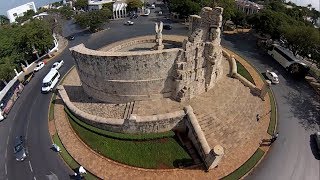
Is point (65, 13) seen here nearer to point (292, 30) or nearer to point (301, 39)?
point (292, 30)

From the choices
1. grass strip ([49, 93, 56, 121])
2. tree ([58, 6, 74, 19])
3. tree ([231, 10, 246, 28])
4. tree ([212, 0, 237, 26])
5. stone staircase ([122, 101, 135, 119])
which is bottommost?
grass strip ([49, 93, 56, 121])

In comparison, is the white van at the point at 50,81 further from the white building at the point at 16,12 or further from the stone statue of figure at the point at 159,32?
the white building at the point at 16,12

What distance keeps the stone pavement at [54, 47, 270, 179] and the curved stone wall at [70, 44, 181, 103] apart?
6.37m

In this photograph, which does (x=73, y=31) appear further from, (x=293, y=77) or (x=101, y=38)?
A: (x=293, y=77)

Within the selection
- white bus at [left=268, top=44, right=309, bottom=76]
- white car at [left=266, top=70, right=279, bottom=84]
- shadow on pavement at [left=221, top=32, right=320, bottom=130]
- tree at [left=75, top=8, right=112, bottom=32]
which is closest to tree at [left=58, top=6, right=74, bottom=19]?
tree at [left=75, top=8, right=112, bottom=32]

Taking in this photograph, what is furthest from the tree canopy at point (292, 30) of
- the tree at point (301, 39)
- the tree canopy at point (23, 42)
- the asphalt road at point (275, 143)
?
the tree canopy at point (23, 42)

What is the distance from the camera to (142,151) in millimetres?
33281

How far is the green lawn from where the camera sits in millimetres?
32062

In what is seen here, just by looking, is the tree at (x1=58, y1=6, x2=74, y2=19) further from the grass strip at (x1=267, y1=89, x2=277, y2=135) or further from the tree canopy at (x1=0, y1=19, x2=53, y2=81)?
the grass strip at (x1=267, y1=89, x2=277, y2=135)

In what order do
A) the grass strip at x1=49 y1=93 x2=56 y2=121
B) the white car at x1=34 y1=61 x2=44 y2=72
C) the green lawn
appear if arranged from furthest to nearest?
the white car at x1=34 y1=61 x2=44 y2=72
the grass strip at x1=49 y1=93 x2=56 y2=121
the green lawn

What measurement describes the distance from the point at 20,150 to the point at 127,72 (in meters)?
18.6

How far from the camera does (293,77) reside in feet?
157

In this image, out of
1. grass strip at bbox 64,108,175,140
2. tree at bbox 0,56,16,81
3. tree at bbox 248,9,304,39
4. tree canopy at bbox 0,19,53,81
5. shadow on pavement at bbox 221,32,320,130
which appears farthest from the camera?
tree at bbox 248,9,304,39

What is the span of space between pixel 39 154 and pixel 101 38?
38.1 m
